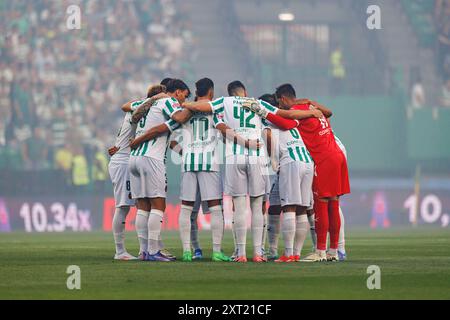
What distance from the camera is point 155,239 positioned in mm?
14273

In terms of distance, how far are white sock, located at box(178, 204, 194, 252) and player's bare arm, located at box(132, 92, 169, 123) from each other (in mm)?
1226

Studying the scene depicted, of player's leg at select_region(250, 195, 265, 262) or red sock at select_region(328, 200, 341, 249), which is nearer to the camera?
player's leg at select_region(250, 195, 265, 262)

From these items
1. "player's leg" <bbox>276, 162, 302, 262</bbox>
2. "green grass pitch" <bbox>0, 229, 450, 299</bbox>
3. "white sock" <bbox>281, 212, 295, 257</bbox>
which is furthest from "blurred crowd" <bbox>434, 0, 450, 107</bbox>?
"white sock" <bbox>281, 212, 295, 257</bbox>

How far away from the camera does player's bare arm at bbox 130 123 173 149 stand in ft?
46.8

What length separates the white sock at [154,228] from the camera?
1417cm

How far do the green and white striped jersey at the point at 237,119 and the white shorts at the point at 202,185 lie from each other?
1.17ft

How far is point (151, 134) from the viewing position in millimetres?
14305

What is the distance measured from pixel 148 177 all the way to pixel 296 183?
177 centimetres

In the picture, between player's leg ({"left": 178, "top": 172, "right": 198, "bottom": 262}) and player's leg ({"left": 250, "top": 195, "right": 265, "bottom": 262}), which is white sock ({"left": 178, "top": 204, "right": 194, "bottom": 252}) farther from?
player's leg ({"left": 250, "top": 195, "right": 265, "bottom": 262})

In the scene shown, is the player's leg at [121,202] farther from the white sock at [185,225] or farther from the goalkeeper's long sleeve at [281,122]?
the goalkeeper's long sleeve at [281,122]

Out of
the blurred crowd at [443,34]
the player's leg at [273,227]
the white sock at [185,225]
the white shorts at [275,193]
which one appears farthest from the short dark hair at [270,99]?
the blurred crowd at [443,34]
